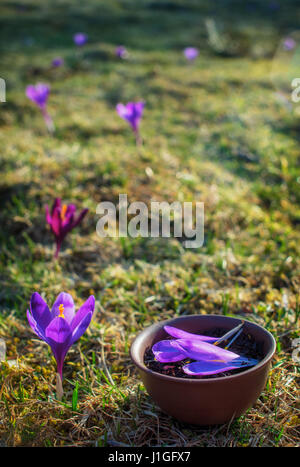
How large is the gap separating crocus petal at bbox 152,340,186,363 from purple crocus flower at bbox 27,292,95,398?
0.23 meters

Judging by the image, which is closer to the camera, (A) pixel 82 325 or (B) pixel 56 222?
(A) pixel 82 325

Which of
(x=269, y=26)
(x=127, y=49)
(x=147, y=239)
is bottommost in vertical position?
(x=147, y=239)

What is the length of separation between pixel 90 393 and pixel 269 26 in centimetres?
1000

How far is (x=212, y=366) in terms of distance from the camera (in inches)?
50.3

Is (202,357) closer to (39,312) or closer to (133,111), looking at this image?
(39,312)

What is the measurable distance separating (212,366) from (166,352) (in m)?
0.15

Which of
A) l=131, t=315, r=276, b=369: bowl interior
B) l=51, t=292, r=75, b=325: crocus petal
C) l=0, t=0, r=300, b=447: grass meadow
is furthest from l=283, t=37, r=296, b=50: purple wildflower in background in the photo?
l=51, t=292, r=75, b=325: crocus petal

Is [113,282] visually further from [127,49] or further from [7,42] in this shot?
[7,42]

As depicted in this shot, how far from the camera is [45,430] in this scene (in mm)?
1396

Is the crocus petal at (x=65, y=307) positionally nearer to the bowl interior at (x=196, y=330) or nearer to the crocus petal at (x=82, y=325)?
the crocus petal at (x=82, y=325)

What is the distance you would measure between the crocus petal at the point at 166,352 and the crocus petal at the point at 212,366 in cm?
4

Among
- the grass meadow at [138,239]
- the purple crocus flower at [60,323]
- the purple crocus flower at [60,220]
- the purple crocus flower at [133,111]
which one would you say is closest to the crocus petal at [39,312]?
the purple crocus flower at [60,323]

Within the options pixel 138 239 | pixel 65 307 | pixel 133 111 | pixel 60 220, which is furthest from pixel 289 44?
pixel 65 307
